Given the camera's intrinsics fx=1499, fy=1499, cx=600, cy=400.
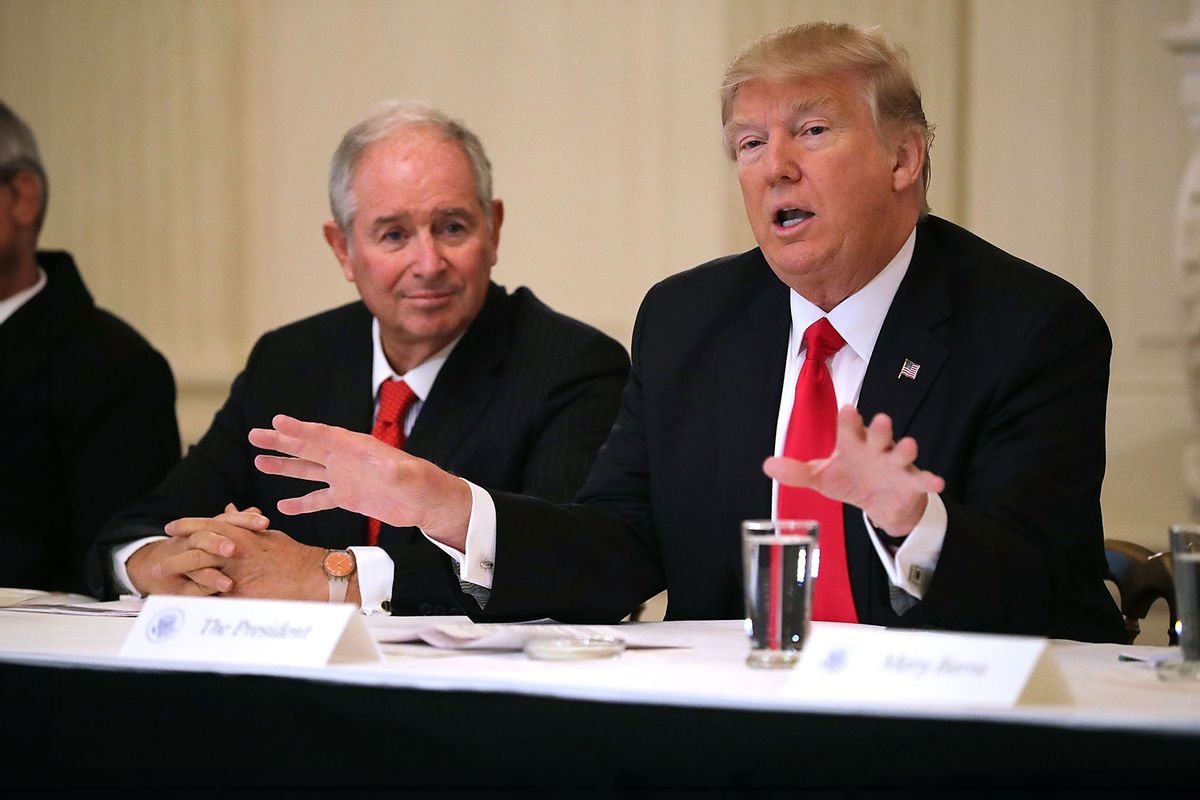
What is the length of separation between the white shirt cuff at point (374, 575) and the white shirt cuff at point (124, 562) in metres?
0.47

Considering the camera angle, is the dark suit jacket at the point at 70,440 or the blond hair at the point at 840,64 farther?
the dark suit jacket at the point at 70,440

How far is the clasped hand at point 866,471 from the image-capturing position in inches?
59.8

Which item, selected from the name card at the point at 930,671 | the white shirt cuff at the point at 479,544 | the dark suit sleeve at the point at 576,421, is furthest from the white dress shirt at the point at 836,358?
the name card at the point at 930,671

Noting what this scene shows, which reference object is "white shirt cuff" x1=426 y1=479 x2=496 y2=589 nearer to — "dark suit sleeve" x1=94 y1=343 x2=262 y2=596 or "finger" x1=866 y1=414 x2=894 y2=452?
Result: "finger" x1=866 y1=414 x2=894 y2=452

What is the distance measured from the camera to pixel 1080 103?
4238 mm

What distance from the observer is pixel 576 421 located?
9.15 feet

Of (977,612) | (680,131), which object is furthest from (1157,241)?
(977,612)

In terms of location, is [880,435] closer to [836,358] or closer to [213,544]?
[836,358]

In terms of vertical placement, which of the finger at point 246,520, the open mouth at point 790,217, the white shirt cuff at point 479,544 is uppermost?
the open mouth at point 790,217

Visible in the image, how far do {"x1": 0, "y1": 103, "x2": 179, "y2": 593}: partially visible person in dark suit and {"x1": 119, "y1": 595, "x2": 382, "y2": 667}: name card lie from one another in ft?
5.89

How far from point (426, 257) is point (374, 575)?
31.2 inches

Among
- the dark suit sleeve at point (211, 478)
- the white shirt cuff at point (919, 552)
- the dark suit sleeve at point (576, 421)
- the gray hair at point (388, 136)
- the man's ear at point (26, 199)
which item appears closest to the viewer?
the white shirt cuff at point (919, 552)

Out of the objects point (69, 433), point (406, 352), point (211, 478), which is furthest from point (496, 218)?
point (69, 433)

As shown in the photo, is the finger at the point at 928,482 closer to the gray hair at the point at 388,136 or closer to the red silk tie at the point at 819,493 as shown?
the red silk tie at the point at 819,493
